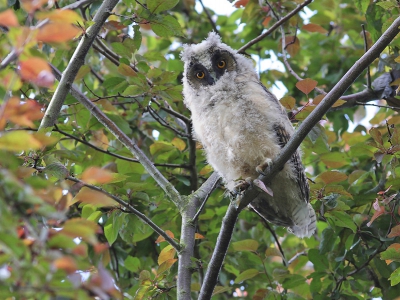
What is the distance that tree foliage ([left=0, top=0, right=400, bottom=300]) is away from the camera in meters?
1.30

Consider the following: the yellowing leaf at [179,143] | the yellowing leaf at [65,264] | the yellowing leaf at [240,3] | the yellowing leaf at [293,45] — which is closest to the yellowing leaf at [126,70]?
the yellowing leaf at [179,143]

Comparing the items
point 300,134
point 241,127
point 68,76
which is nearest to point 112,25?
point 68,76

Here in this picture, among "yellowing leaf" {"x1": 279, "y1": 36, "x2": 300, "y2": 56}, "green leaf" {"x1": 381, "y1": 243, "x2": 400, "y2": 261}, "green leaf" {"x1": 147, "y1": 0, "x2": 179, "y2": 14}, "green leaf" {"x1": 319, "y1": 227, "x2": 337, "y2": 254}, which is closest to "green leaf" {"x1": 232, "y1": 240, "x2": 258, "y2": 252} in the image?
"green leaf" {"x1": 319, "y1": 227, "x2": 337, "y2": 254}

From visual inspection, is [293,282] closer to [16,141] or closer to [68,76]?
[68,76]

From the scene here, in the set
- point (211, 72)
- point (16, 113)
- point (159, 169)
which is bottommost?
point (16, 113)

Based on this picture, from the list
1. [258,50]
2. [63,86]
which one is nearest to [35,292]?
[63,86]

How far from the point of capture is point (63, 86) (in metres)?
2.96

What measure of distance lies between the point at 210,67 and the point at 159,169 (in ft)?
2.92

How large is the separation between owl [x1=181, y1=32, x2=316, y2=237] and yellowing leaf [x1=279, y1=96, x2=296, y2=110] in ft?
0.27

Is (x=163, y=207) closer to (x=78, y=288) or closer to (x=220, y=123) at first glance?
(x=220, y=123)

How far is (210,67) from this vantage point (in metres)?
3.63

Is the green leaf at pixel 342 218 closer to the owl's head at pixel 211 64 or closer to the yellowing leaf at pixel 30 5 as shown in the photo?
the owl's head at pixel 211 64

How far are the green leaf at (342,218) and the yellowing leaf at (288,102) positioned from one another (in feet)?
2.19

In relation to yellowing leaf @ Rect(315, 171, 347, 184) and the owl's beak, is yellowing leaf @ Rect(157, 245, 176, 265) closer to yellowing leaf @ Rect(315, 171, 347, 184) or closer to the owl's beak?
yellowing leaf @ Rect(315, 171, 347, 184)
